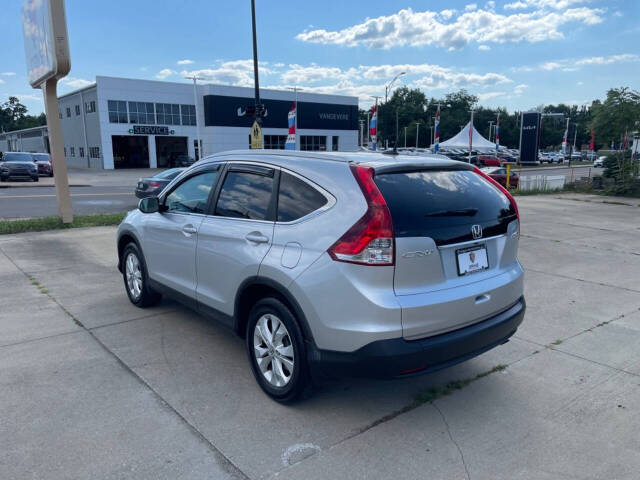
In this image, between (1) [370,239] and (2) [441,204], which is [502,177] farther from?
(1) [370,239]

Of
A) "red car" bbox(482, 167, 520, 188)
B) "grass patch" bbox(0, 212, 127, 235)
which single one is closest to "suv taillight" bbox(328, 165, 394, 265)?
"grass patch" bbox(0, 212, 127, 235)

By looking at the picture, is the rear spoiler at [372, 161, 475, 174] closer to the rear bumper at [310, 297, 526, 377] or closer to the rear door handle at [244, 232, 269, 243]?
the rear door handle at [244, 232, 269, 243]

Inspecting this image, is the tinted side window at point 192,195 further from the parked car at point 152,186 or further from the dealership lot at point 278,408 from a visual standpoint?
the parked car at point 152,186

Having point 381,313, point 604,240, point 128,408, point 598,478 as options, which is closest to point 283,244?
point 381,313

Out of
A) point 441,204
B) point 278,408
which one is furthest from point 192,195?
point 441,204

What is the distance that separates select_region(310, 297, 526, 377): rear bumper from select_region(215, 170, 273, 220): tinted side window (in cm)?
115

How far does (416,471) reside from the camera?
8.63 feet

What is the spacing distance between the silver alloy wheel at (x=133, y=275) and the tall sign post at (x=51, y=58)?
587 cm

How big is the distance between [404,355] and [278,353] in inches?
36.9

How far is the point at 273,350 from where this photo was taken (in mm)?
3316

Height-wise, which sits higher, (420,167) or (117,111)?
(117,111)

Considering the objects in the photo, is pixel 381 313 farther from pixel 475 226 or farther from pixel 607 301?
pixel 607 301

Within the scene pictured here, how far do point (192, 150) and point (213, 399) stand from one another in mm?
54857

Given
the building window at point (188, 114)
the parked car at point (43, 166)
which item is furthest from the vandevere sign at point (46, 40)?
the building window at point (188, 114)
